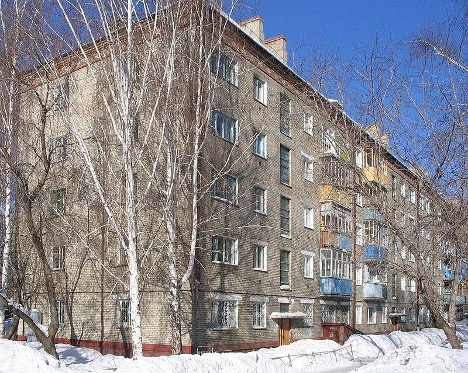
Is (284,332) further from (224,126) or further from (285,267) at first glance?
(224,126)

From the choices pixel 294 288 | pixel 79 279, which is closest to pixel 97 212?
pixel 79 279

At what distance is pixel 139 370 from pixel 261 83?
55.6ft

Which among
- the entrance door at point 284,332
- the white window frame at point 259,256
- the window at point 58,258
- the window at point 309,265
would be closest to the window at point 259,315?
the entrance door at point 284,332

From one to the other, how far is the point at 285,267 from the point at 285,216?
2.36 metres

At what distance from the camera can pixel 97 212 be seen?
21547mm

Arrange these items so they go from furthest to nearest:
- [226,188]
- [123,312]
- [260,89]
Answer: [260,89]
[226,188]
[123,312]

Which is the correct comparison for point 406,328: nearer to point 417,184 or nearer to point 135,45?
point 417,184

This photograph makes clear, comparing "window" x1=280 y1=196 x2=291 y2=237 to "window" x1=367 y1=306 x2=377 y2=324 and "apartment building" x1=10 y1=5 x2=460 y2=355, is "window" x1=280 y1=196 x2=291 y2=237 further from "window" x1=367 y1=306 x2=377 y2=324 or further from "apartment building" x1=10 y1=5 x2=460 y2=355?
"window" x1=367 y1=306 x2=377 y2=324

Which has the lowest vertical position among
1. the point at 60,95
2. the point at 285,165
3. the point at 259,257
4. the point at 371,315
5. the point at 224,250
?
the point at 371,315

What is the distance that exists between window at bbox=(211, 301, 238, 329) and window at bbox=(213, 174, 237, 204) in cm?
389

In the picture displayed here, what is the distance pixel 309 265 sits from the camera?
1137 inches

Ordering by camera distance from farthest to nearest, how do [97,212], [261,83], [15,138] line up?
[261,83]
[97,212]
[15,138]

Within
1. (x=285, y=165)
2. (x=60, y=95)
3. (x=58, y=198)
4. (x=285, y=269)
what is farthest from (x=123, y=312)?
(x=285, y=165)

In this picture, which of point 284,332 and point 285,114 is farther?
point 285,114
